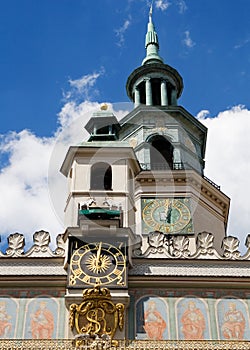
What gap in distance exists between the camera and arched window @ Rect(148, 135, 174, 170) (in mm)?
21305

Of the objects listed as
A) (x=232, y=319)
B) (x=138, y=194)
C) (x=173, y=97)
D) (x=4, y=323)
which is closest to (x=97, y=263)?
(x=4, y=323)

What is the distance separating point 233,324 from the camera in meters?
13.6

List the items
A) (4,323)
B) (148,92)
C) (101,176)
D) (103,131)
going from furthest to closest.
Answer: (148,92) < (103,131) < (101,176) < (4,323)

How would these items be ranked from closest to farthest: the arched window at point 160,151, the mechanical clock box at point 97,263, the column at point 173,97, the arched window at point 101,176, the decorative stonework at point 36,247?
the mechanical clock box at point 97,263 < the decorative stonework at point 36,247 < the arched window at point 101,176 < the arched window at point 160,151 < the column at point 173,97

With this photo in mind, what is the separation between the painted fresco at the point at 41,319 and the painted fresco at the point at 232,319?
3203 millimetres

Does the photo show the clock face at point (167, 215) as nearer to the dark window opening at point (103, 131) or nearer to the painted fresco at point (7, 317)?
the dark window opening at point (103, 131)

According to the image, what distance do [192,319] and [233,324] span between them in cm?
80

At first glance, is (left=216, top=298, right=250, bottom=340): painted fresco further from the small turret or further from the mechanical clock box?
the small turret

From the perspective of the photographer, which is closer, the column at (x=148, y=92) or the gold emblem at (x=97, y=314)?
the gold emblem at (x=97, y=314)

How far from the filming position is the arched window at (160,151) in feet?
69.9

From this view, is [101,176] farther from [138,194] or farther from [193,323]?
[193,323]

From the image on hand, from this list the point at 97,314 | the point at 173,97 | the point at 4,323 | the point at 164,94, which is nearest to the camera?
the point at 97,314

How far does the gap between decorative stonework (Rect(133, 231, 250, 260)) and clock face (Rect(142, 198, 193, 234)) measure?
167 inches

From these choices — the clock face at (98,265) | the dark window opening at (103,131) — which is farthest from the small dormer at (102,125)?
the clock face at (98,265)
